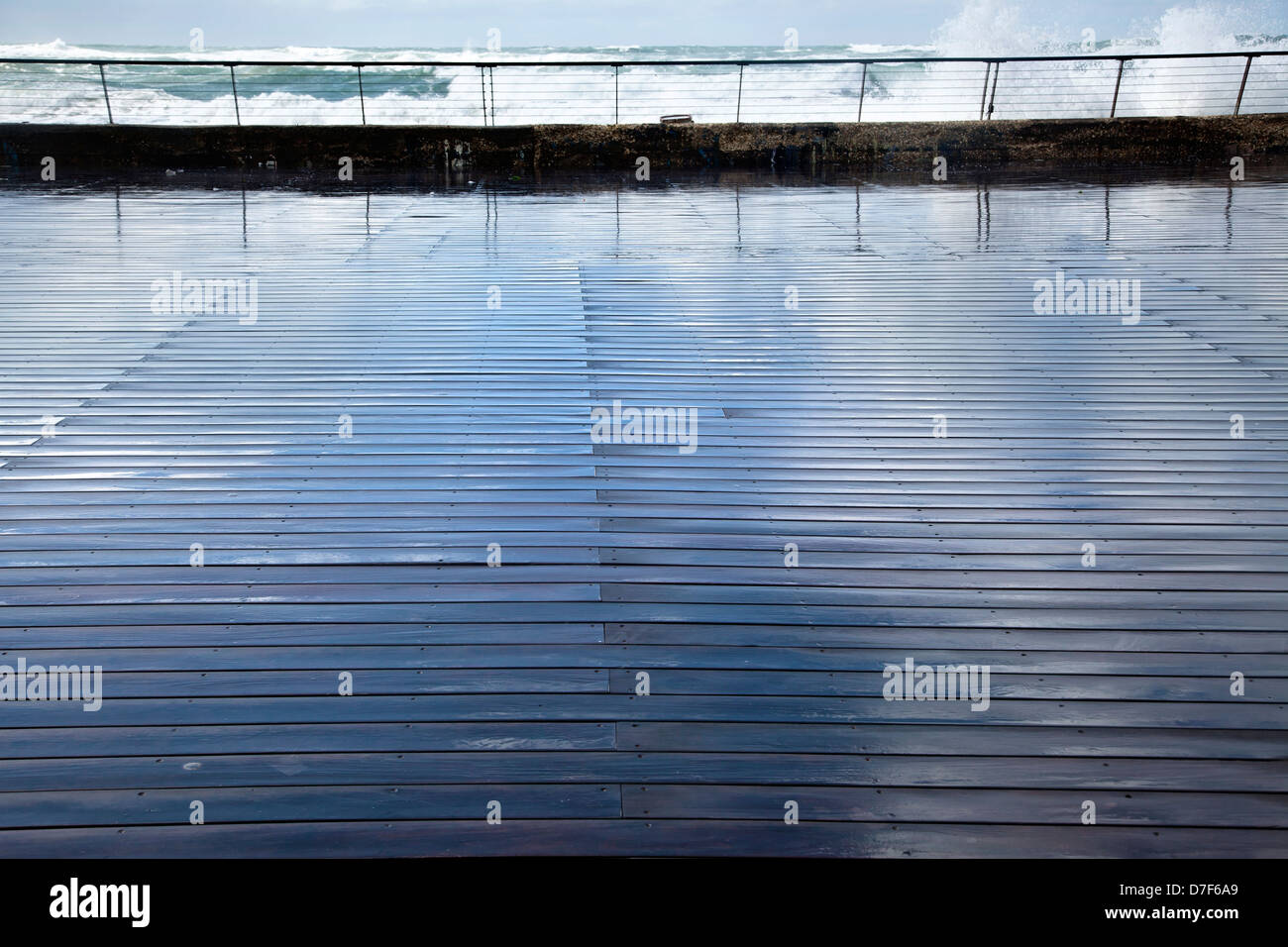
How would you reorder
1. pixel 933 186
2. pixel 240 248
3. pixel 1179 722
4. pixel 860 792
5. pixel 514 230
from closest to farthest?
→ pixel 860 792, pixel 1179 722, pixel 240 248, pixel 514 230, pixel 933 186

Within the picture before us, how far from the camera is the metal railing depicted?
28.1 metres

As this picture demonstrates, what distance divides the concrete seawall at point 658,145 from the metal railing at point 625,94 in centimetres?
1555

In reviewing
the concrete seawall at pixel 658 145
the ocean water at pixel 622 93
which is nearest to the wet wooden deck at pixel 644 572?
the concrete seawall at pixel 658 145

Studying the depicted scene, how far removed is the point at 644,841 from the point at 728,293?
459cm

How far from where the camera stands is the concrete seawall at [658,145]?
38.7 feet

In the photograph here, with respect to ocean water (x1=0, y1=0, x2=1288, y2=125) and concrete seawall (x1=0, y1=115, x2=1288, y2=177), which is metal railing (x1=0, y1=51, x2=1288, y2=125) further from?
concrete seawall (x1=0, y1=115, x2=1288, y2=177)

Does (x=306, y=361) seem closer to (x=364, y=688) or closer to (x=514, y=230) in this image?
(x=364, y=688)

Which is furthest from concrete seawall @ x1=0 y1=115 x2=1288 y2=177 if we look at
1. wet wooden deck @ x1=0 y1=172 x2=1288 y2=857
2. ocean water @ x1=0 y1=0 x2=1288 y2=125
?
ocean water @ x1=0 y1=0 x2=1288 y2=125

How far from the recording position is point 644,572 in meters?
3.00

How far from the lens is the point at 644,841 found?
1.97 metres

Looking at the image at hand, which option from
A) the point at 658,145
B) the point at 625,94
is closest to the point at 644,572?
the point at 658,145

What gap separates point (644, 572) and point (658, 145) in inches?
384

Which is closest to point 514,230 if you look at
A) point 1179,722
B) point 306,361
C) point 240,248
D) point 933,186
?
point 240,248

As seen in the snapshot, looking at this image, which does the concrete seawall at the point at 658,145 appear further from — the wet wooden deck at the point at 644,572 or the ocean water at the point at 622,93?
the ocean water at the point at 622,93
